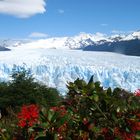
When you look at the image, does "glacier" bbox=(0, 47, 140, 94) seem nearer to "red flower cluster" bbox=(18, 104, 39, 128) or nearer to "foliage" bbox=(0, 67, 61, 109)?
"foliage" bbox=(0, 67, 61, 109)

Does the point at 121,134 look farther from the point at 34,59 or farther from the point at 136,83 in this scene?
the point at 34,59

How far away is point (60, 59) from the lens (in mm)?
65250

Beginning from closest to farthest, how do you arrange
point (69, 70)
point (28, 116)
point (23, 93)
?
1. point (28, 116)
2. point (23, 93)
3. point (69, 70)

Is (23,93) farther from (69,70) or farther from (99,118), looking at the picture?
(69,70)

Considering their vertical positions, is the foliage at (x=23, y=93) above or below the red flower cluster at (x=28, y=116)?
below

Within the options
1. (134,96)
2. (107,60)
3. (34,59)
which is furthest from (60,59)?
(134,96)

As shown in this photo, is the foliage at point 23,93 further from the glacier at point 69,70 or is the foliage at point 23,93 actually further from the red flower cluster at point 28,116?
the red flower cluster at point 28,116

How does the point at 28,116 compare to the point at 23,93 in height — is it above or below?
above

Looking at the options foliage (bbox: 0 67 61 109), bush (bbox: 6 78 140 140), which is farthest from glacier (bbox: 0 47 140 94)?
bush (bbox: 6 78 140 140)

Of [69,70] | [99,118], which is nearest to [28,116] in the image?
[99,118]

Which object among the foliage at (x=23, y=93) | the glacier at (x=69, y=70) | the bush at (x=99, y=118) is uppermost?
the bush at (x=99, y=118)

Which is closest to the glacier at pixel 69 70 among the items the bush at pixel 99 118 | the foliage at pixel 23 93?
the foliage at pixel 23 93

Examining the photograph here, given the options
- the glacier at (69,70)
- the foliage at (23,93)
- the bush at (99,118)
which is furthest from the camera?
the glacier at (69,70)

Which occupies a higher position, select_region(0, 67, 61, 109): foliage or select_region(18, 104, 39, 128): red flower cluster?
select_region(18, 104, 39, 128): red flower cluster
